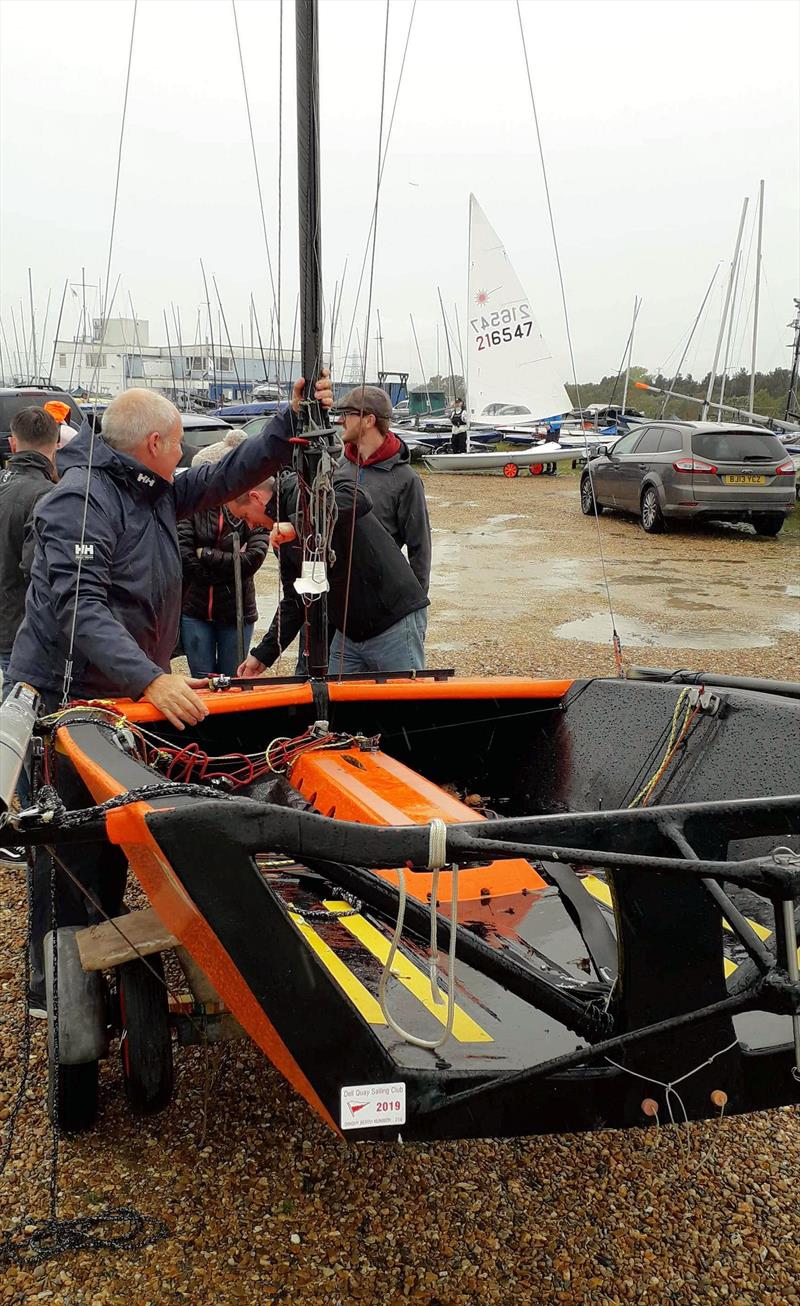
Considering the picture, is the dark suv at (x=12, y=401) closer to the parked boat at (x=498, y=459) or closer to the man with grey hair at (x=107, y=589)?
the parked boat at (x=498, y=459)

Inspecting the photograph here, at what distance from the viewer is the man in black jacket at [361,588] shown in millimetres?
4090

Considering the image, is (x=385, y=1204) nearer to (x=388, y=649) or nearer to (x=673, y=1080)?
(x=673, y=1080)

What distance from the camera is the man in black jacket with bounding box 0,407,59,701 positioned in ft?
14.2

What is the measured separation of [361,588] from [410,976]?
6.89ft

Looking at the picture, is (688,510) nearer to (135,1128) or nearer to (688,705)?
(688,705)

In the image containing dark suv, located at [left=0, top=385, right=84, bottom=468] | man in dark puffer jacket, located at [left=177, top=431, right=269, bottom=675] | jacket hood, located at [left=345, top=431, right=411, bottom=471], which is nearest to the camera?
jacket hood, located at [left=345, top=431, right=411, bottom=471]

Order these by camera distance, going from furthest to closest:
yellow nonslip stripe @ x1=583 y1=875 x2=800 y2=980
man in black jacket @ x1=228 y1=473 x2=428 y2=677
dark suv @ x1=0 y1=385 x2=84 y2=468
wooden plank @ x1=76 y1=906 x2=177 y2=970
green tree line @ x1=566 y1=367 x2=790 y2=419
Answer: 1. green tree line @ x1=566 y1=367 x2=790 y2=419
2. dark suv @ x1=0 y1=385 x2=84 y2=468
3. man in black jacket @ x1=228 y1=473 x2=428 y2=677
4. yellow nonslip stripe @ x1=583 y1=875 x2=800 y2=980
5. wooden plank @ x1=76 y1=906 x2=177 y2=970

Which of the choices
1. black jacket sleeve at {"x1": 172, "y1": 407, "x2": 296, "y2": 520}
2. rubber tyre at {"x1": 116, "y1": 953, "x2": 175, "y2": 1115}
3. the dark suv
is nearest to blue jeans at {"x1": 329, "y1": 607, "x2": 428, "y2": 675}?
black jacket sleeve at {"x1": 172, "y1": 407, "x2": 296, "y2": 520}

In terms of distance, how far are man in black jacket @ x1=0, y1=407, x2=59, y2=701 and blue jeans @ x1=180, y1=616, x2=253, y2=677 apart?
892mm

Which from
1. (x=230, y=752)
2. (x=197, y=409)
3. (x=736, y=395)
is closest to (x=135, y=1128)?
(x=230, y=752)

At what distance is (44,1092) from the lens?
8.93 ft

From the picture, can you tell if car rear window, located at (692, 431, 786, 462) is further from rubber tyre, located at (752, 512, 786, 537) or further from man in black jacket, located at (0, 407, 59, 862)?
man in black jacket, located at (0, 407, 59, 862)

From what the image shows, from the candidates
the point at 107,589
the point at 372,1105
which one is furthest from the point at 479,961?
the point at 107,589

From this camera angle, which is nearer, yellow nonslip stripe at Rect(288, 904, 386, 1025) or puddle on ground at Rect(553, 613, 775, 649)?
yellow nonslip stripe at Rect(288, 904, 386, 1025)
